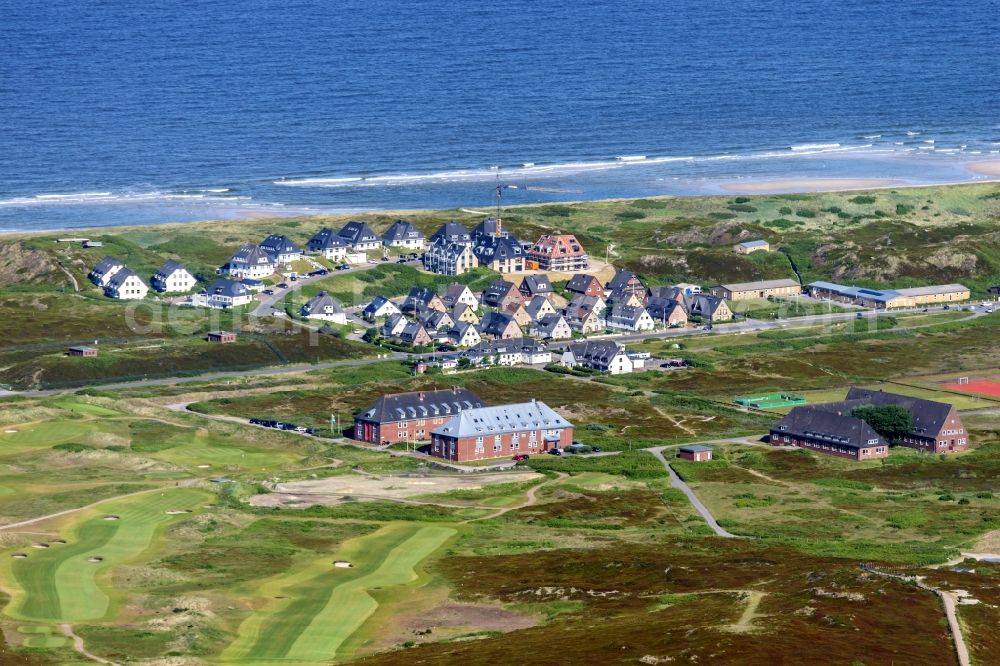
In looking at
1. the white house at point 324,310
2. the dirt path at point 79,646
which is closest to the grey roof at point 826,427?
the white house at point 324,310

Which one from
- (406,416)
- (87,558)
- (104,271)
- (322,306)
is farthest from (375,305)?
(87,558)

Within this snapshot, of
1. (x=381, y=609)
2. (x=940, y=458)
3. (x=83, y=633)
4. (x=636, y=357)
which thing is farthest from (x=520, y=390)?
(x=83, y=633)

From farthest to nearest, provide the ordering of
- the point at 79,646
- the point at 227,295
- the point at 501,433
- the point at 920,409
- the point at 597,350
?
1. the point at 227,295
2. the point at 597,350
3. the point at 920,409
4. the point at 501,433
5. the point at 79,646

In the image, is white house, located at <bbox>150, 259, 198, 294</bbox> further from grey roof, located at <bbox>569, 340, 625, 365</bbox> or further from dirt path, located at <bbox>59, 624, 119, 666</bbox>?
dirt path, located at <bbox>59, 624, 119, 666</bbox>

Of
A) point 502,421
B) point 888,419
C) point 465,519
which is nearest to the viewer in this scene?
point 465,519

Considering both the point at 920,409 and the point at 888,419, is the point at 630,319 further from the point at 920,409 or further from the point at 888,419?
the point at 920,409
